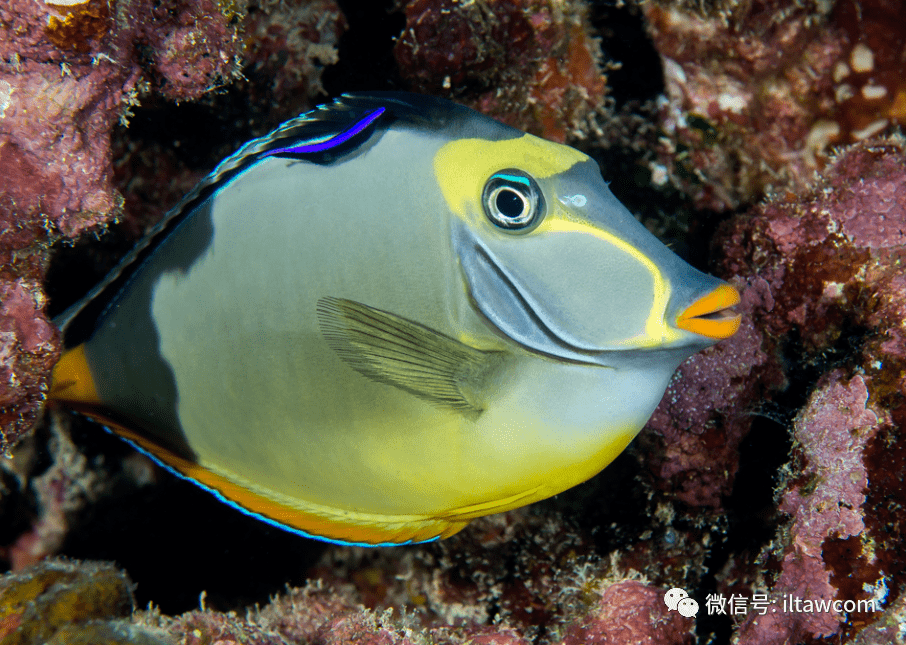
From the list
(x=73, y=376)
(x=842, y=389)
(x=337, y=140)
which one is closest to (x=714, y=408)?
(x=842, y=389)

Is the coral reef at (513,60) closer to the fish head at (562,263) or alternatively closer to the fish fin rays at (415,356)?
the fish head at (562,263)

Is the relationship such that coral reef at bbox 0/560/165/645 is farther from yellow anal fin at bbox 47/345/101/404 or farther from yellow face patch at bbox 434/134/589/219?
yellow face patch at bbox 434/134/589/219

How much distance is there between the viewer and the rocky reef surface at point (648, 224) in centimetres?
161

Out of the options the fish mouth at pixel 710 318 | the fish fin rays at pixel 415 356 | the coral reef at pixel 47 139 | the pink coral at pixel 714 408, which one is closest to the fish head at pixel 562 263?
the fish mouth at pixel 710 318

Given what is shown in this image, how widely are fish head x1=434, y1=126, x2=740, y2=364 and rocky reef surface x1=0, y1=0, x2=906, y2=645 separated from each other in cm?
91

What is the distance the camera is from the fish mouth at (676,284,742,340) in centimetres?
138

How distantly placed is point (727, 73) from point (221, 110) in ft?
8.98

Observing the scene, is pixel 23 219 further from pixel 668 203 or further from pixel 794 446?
pixel 668 203

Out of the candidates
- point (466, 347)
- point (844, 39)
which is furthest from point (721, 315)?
point (844, 39)

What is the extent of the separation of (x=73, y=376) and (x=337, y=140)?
3.91 feet

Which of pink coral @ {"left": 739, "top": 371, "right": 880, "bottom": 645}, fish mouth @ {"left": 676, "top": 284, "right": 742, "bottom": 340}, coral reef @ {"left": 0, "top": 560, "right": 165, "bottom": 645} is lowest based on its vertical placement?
pink coral @ {"left": 739, "top": 371, "right": 880, "bottom": 645}

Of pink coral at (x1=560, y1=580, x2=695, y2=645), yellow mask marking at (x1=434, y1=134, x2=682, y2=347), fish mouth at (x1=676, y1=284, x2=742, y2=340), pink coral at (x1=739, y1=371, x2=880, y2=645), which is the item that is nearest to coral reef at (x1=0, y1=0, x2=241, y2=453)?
yellow mask marking at (x1=434, y1=134, x2=682, y2=347)

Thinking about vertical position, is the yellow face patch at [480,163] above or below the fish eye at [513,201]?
above

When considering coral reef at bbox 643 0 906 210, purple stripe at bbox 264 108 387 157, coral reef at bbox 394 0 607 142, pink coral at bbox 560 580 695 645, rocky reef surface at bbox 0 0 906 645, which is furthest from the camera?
coral reef at bbox 643 0 906 210
